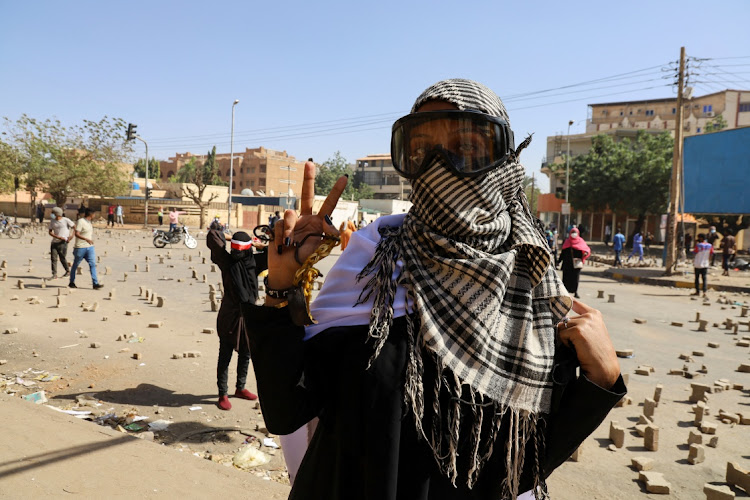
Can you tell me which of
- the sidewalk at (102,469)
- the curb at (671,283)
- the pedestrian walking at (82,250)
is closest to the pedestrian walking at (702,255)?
the curb at (671,283)

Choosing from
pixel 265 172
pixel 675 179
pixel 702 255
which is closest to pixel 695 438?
pixel 702 255

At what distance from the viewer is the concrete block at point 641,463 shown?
3990 mm

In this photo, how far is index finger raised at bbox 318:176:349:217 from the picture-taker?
1.51 meters

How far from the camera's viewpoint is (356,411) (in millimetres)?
1390

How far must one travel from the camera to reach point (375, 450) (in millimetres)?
1351

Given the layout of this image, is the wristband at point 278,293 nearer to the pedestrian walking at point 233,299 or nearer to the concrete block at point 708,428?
the pedestrian walking at point 233,299

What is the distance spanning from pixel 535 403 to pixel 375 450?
45 centimetres

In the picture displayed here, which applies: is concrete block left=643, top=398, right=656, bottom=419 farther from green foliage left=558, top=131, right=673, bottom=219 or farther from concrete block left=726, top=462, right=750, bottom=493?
green foliage left=558, top=131, right=673, bottom=219

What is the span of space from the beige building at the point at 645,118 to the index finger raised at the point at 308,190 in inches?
1871

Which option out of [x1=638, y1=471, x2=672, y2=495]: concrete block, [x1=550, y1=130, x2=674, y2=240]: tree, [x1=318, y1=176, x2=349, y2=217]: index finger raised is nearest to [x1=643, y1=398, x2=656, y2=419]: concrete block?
[x1=638, y1=471, x2=672, y2=495]: concrete block

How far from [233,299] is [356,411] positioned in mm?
3968

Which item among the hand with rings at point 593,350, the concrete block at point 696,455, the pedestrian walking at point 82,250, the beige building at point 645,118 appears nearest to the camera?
the hand with rings at point 593,350

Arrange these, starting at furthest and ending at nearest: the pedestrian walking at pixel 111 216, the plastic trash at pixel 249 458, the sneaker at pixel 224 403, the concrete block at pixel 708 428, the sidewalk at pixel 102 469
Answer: the pedestrian walking at pixel 111 216 → the sneaker at pixel 224 403 → the concrete block at pixel 708 428 → the plastic trash at pixel 249 458 → the sidewalk at pixel 102 469

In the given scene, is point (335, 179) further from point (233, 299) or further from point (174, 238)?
point (233, 299)
